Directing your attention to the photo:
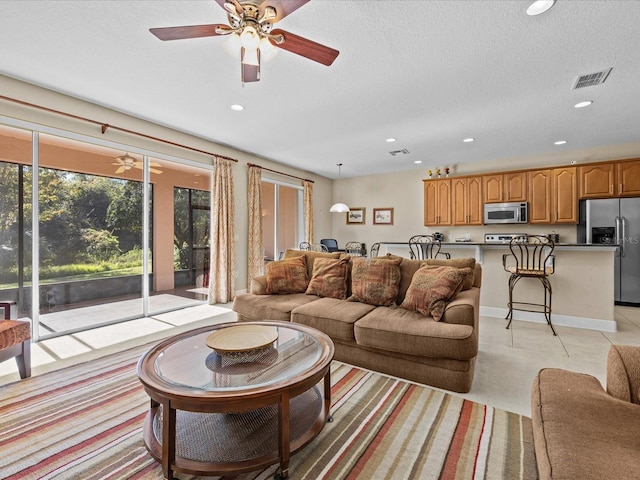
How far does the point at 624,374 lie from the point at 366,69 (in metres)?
2.77

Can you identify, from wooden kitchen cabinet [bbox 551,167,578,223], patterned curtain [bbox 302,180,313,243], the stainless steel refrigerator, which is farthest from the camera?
patterned curtain [bbox 302,180,313,243]

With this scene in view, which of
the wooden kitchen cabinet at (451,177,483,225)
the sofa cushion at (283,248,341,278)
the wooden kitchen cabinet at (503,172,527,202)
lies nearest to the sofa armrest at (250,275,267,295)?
the sofa cushion at (283,248,341,278)

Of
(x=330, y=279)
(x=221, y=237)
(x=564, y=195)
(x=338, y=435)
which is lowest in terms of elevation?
(x=338, y=435)

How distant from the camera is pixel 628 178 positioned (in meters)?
4.77

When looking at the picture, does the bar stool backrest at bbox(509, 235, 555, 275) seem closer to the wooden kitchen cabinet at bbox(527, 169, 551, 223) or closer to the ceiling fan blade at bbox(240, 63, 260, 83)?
the wooden kitchen cabinet at bbox(527, 169, 551, 223)

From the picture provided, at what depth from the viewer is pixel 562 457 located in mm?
892

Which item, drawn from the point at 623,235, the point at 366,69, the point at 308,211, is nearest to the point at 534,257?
the point at 623,235

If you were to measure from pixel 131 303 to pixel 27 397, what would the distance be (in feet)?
→ 7.86

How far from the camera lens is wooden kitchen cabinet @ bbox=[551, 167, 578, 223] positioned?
5.12m

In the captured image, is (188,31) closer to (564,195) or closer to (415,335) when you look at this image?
(415,335)

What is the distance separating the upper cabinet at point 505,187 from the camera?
555 centimetres

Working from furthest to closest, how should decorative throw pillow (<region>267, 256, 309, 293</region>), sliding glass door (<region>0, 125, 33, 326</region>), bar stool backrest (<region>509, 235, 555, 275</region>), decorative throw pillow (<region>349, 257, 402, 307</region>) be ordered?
bar stool backrest (<region>509, 235, 555, 275</region>) < decorative throw pillow (<region>267, 256, 309, 293</region>) < sliding glass door (<region>0, 125, 33, 326</region>) < decorative throw pillow (<region>349, 257, 402, 307</region>)

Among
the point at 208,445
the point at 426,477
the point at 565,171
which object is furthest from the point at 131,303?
the point at 565,171

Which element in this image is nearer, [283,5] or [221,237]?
[283,5]
